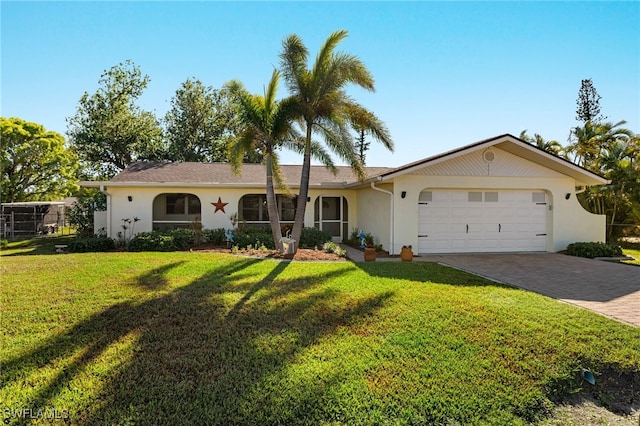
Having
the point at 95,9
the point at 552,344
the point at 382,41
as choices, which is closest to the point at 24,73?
the point at 95,9

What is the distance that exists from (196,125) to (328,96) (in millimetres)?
21762

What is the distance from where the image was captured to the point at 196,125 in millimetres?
30469

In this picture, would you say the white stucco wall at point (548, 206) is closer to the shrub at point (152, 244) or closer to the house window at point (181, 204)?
the shrub at point (152, 244)

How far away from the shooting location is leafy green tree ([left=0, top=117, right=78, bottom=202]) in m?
24.8

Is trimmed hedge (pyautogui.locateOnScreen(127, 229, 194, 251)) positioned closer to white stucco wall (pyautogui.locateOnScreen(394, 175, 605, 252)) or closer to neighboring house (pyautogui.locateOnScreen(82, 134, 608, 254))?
neighboring house (pyautogui.locateOnScreen(82, 134, 608, 254))

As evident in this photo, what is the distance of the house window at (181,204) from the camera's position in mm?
18266

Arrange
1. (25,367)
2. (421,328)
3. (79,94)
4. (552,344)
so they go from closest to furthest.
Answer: (25,367), (552,344), (421,328), (79,94)

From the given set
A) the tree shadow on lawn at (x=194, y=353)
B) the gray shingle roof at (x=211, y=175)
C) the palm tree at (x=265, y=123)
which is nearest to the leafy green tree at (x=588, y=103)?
the gray shingle roof at (x=211, y=175)

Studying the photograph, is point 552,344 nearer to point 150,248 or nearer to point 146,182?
point 150,248

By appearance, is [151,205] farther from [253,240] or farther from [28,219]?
[28,219]

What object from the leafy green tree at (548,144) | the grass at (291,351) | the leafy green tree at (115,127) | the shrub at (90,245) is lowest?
the grass at (291,351)

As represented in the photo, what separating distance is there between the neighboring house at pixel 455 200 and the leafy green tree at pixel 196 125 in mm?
14373

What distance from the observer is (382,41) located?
36.9 ft

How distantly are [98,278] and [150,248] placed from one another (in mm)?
5416
